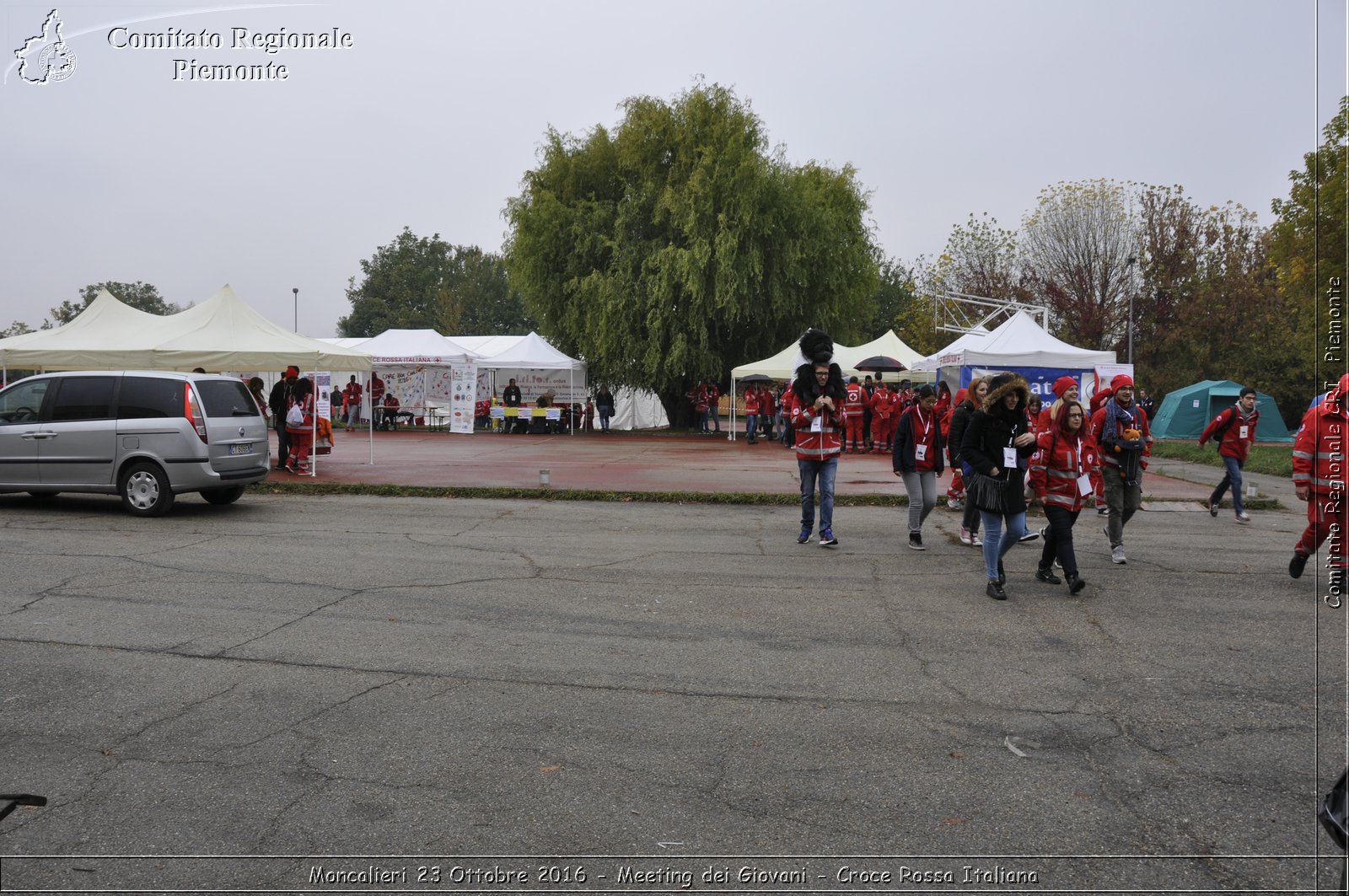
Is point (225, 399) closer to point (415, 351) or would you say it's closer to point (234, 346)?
point (234, 346)

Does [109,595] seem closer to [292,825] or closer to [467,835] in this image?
[292,825]

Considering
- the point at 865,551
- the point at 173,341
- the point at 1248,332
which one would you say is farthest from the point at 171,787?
the point at 1248,332

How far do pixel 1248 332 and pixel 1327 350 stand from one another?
142 ft

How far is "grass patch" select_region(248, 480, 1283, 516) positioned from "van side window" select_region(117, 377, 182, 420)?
323 centimetres

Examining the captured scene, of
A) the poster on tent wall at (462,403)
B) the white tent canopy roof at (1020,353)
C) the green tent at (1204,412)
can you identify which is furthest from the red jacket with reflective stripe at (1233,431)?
the poster on tent wall at (462,403)

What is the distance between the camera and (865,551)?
10.0 metres

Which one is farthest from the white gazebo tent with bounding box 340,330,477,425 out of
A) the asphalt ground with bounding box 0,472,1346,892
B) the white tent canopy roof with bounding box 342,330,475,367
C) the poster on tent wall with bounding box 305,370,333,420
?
the asphalt ground with bounding box 0,472,1346,892

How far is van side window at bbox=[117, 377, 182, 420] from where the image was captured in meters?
11.9

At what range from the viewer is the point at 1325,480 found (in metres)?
7.80

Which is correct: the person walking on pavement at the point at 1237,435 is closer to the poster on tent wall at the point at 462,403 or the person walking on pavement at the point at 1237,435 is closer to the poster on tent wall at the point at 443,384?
the poster on tent wall at the point at 462,403

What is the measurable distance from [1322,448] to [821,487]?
439 cm

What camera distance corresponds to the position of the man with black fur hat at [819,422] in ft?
32.8

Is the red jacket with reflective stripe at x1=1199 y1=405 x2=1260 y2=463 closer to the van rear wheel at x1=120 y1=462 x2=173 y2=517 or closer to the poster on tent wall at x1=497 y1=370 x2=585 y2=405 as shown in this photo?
the van rear wheel at x1=120 y1=462 x2=173 y2=517

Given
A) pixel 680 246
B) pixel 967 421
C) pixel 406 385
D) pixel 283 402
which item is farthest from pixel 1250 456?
pixel 406 385
